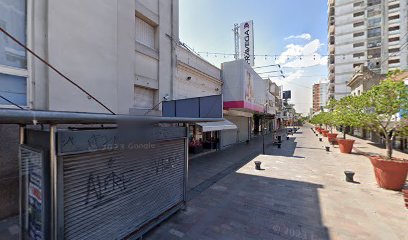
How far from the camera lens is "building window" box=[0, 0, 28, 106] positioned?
214 inches

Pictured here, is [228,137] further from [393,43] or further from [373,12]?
[373,12]

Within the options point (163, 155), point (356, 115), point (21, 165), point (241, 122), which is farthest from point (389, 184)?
point (241, 122)

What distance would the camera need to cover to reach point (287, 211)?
589 centimetres

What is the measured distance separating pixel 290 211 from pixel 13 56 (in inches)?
364

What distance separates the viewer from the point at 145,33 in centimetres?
1027

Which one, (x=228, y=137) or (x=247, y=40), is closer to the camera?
(x=228, y=137)

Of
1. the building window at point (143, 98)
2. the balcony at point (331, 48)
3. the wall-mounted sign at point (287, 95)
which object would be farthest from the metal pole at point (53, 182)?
the balcony at point (331, 48)

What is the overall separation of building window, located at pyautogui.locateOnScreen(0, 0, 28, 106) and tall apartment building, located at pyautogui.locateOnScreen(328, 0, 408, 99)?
6056 cm

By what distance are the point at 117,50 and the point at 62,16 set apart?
210 cm

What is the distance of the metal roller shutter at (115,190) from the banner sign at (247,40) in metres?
17.0

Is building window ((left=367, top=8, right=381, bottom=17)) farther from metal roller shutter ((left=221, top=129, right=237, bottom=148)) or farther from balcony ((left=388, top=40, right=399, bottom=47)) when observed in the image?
metal roller shutter ((left=221, top=129, right=237, bottom=148))

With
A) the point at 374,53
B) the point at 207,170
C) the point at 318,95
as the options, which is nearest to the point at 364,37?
the point at 374,53

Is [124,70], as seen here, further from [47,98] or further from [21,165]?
[21,165]

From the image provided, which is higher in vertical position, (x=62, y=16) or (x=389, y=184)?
(x=62, y=16)
